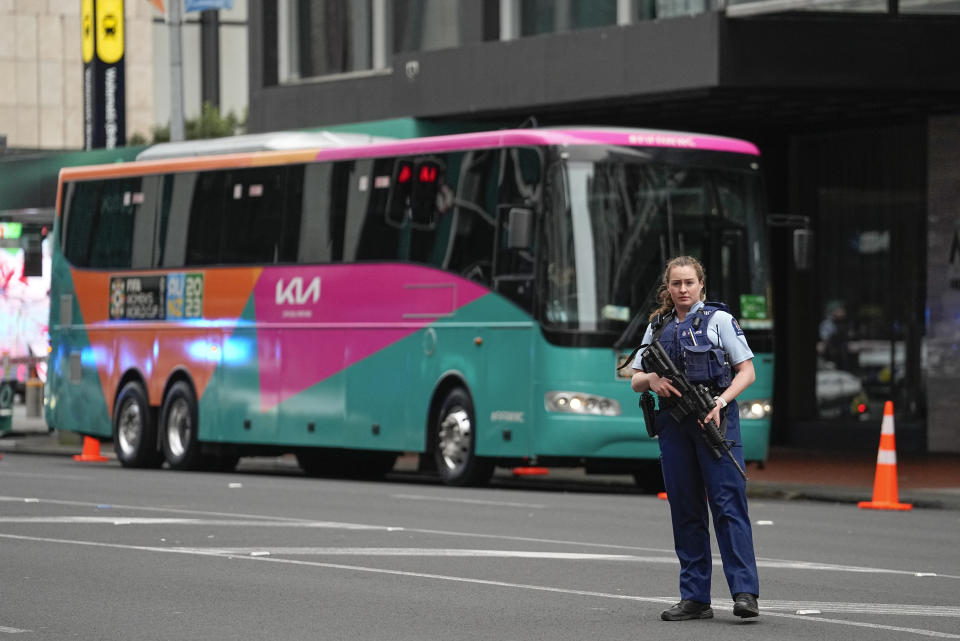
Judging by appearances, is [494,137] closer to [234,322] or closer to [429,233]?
[429,233]

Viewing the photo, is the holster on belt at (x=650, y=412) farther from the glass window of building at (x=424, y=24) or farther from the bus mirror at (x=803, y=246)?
the glass window of building at (x=424, y=24)

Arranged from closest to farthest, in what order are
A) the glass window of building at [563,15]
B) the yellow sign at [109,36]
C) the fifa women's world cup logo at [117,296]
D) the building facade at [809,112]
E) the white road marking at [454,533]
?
the white road marking at [454,533] < the building facade at [809,112] < the fifa women's world cup logo at [117,296] < the glass window of building at [563,15] < the yellow sign at [109,36]

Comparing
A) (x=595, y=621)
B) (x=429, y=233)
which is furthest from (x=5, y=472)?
(x=595, y=621)

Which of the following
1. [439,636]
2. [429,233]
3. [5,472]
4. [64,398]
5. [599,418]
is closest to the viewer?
[439,636]

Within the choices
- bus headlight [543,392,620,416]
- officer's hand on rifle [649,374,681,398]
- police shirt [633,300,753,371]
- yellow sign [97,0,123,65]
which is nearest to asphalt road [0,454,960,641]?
bus headlight [543,392,620,416]

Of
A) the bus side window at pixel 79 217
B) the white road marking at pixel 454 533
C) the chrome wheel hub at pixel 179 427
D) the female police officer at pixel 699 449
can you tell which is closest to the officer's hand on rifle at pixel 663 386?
the female police officer at pixel 699 449

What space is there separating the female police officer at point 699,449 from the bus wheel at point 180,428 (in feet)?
49.6

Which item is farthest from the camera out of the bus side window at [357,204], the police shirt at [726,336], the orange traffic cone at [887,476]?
the bus side window at [357,204]

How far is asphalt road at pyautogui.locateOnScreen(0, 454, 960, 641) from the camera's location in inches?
396

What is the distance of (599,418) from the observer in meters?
20.1

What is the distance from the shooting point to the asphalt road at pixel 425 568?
10062mm

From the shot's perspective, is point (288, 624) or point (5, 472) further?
point (5, 472)

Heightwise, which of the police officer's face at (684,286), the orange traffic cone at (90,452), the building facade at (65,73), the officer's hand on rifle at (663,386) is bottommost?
the orange traffic cone at (90,452)

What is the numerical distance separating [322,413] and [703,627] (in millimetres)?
13416
